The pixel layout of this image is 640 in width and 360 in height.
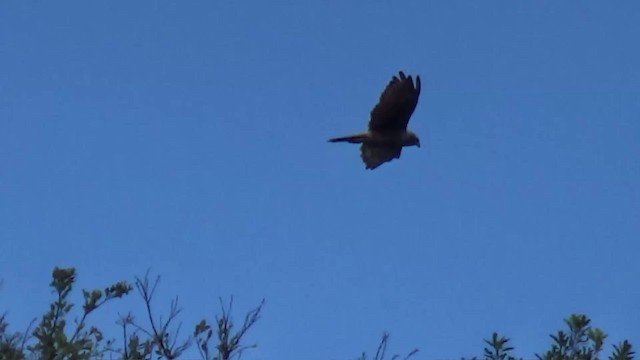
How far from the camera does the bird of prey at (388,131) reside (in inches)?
483

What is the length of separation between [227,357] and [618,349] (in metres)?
2.14

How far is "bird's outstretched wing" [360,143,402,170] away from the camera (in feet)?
40.5

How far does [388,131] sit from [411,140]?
10.9 inches

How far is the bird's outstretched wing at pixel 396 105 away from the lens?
39.7 feet

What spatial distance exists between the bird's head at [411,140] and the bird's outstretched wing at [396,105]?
85 mm

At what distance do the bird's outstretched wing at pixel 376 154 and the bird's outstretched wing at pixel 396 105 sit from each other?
0.19m

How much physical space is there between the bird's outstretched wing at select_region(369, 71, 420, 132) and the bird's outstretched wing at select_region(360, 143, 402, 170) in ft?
0.62

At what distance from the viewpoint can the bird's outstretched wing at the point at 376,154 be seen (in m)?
12.4

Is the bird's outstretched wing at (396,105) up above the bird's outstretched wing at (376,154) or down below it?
above

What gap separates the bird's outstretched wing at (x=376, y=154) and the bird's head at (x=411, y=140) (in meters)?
0.15

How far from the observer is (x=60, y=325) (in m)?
7.31

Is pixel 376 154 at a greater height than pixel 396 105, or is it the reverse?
pixel 396 105

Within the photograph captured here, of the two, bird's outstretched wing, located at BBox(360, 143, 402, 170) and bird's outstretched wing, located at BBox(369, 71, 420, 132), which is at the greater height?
bird's outstretched wing, located at BBox(369, 71, 420, 132)

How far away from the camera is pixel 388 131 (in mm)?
12516
